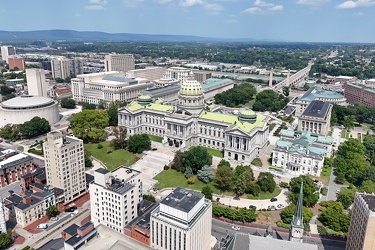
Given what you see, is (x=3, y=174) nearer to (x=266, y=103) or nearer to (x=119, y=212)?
(x=119, y=212)

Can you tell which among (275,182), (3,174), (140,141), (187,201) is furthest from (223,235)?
(3,174)

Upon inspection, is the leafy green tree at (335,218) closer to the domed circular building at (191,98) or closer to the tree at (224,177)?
the tree at (224,177)

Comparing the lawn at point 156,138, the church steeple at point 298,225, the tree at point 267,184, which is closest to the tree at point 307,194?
the tree at point 267,184

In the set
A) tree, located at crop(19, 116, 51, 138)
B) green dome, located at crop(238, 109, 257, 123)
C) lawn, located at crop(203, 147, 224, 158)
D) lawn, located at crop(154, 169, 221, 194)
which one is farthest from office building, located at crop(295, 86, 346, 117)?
tree, located at crop(19, 116, 51, 138)

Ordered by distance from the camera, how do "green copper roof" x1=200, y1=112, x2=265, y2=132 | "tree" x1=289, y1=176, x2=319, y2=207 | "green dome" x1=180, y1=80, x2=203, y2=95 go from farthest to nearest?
1. "green dome" x1=180, y1=80, x2=203, y2=95
2. "green copper roof" x1=200, y1=112, x2=265, y2=132
3. "tree" x1=289, y1=176, x2=319, y2=207

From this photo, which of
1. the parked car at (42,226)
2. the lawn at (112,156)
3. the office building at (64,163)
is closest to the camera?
the parked car at (42,226)

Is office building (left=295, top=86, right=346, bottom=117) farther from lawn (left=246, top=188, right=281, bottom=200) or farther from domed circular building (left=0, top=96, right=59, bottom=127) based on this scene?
domed circular building (left=0, top=96, right=59, bottom=127)

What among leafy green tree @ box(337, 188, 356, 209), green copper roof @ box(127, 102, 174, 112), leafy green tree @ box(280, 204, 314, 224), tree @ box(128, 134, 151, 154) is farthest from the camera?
green copper roof @ box(127, 102, 174, 112)
